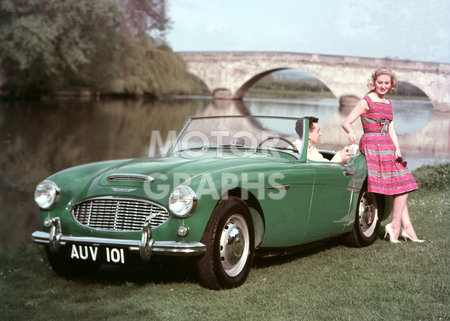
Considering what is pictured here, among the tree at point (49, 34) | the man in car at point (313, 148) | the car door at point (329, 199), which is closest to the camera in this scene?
the car door at point (329, 199)

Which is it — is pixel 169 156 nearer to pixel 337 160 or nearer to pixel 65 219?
pixel 65 219

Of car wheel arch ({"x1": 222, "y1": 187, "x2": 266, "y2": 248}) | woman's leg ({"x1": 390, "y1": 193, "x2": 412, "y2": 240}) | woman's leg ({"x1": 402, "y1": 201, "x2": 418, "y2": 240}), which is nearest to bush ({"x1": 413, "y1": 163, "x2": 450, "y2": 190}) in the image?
woman's leg ({"x1": 402, "y1": 201, "x2": 418, "y2": 240})

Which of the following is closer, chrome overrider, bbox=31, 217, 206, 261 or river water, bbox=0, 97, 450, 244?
chrome overrider, bbox=31, 217, 206, 261

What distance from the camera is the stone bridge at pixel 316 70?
42.4 m

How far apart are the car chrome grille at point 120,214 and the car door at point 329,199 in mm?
1399

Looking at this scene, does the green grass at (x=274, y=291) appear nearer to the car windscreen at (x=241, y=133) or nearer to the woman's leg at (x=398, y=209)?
the woman's leg at (x=398, y=209)

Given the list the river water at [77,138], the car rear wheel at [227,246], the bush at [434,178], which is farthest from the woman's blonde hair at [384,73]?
the bush at [434,178]

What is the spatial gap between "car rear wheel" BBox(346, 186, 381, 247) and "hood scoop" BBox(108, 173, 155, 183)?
2273 millimetres

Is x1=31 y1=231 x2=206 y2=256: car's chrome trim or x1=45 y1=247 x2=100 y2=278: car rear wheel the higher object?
x1=31 y1=231 x2=206 y2=256: car's chrome trim

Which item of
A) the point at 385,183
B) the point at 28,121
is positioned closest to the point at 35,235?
the point at 385,183

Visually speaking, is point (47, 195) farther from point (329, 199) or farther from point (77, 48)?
point (77, 48)

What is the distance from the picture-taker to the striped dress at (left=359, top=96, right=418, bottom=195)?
18.5 feet

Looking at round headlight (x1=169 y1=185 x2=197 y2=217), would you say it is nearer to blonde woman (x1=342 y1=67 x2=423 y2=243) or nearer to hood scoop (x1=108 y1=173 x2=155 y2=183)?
hood scoop (x1=108 y1=173 x2=155 y2=183)

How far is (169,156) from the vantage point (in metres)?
5.00
